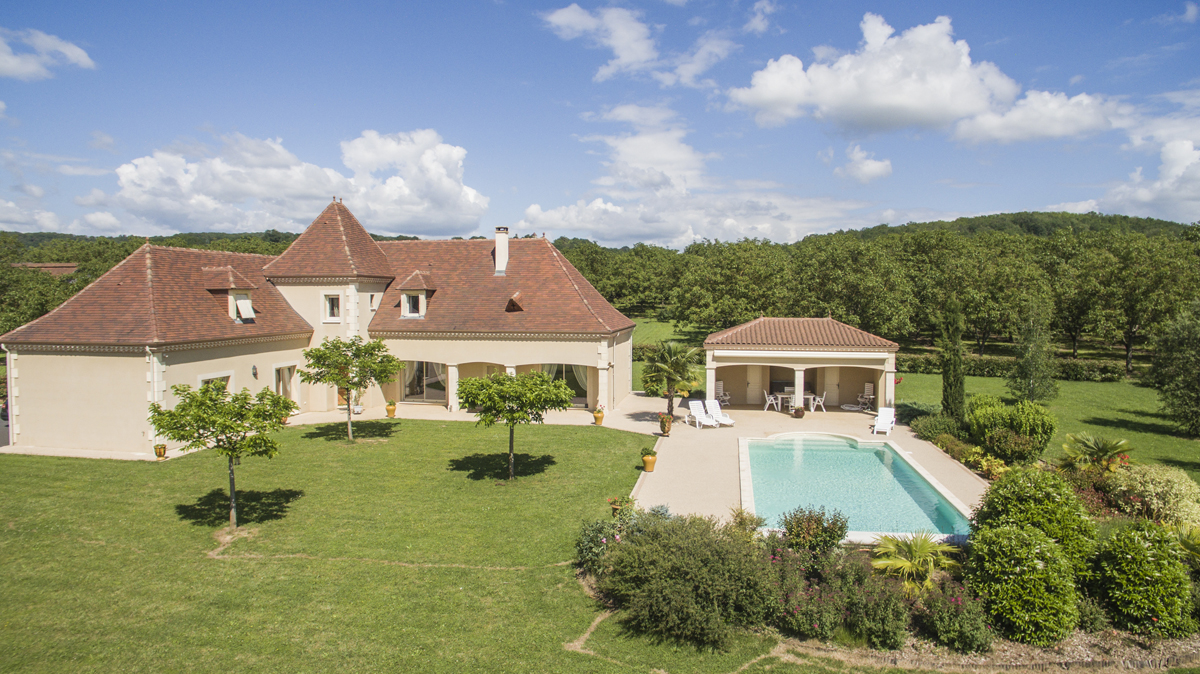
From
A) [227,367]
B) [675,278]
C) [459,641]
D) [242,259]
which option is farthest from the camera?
[675,278]

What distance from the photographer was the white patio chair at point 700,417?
79.5ft

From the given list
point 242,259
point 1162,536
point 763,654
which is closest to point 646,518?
point 763,654

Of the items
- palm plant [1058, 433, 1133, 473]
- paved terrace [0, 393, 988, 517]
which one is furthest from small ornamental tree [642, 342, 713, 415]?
palm plant [1058, 433, 1133, 473]

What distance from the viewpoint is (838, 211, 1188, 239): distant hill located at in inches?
4390

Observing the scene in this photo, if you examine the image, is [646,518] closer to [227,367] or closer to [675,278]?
[227,367]

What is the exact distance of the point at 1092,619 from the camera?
374 inches

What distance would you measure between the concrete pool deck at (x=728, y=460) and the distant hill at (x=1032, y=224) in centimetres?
9621

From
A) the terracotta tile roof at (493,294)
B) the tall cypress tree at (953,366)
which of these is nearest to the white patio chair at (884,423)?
the tall cypress tree at (953,366)

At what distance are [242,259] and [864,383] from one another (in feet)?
97.5

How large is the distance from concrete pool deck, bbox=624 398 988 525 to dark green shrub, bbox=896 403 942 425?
1180 mm

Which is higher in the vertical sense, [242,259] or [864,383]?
[242,259]

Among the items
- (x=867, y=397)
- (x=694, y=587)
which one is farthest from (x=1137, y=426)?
(x=694, y=587)

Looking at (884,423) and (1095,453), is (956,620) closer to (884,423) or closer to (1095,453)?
(1095,453)

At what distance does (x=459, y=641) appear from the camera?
30.5 feet
